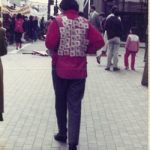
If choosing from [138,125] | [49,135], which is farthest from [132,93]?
[49,135]

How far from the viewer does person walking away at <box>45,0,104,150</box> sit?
18.1ft

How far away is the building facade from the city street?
19893mm

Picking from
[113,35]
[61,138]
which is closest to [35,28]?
[113,35]

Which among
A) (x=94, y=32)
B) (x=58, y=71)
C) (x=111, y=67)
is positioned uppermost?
(x=94, y=32)

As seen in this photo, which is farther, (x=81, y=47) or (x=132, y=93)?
(x=132, y=93)

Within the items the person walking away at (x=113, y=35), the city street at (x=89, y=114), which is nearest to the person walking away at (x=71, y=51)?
the city street at (x=89, y=114)

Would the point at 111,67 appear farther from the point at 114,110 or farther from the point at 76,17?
the point at 76,17

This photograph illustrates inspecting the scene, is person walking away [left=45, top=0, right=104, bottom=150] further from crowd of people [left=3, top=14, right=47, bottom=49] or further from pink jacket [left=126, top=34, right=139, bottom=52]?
crowd of people [left=3, top=14, right=47, bottom=49]

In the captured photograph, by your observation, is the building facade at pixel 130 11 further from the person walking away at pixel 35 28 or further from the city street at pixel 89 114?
the city street at pixel 89 114

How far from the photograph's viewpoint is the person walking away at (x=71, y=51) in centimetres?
551

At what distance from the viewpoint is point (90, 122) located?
734cm

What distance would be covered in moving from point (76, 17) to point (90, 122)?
7.35ft

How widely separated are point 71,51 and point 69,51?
23mm

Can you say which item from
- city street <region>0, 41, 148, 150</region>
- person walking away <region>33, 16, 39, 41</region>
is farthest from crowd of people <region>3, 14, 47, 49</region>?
city street <region>0, 41, 148, 150</region>
